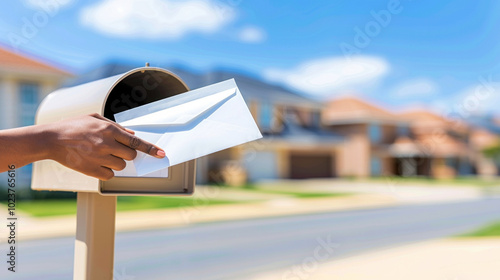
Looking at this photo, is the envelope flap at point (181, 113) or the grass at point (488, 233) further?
the grass at point (488, 233)

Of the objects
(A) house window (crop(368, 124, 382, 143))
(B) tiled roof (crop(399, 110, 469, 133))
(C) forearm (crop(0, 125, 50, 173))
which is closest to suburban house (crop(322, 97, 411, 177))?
(A) house window (crop(368, 124, 382, 143))

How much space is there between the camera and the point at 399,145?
45.7 meters

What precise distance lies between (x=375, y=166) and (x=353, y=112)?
562 cm

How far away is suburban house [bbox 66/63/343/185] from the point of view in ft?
96.5

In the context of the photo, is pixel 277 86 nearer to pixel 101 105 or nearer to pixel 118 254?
pixel 118 254

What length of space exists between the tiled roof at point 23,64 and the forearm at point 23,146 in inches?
778

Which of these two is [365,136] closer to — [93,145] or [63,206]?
[63,206]

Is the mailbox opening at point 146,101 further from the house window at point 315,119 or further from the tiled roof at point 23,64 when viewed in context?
the house window at point 315,119

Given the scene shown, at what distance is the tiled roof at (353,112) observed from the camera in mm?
43325

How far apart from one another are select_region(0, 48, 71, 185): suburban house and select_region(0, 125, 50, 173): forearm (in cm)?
1878

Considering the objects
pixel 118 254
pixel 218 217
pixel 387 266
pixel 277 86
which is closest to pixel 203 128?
pixel 387 266

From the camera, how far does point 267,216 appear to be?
1598 centimetres

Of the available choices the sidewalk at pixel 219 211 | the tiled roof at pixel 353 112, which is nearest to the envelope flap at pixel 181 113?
the sidewalk at pixel 219 211

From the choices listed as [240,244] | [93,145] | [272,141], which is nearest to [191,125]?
[93,145]
